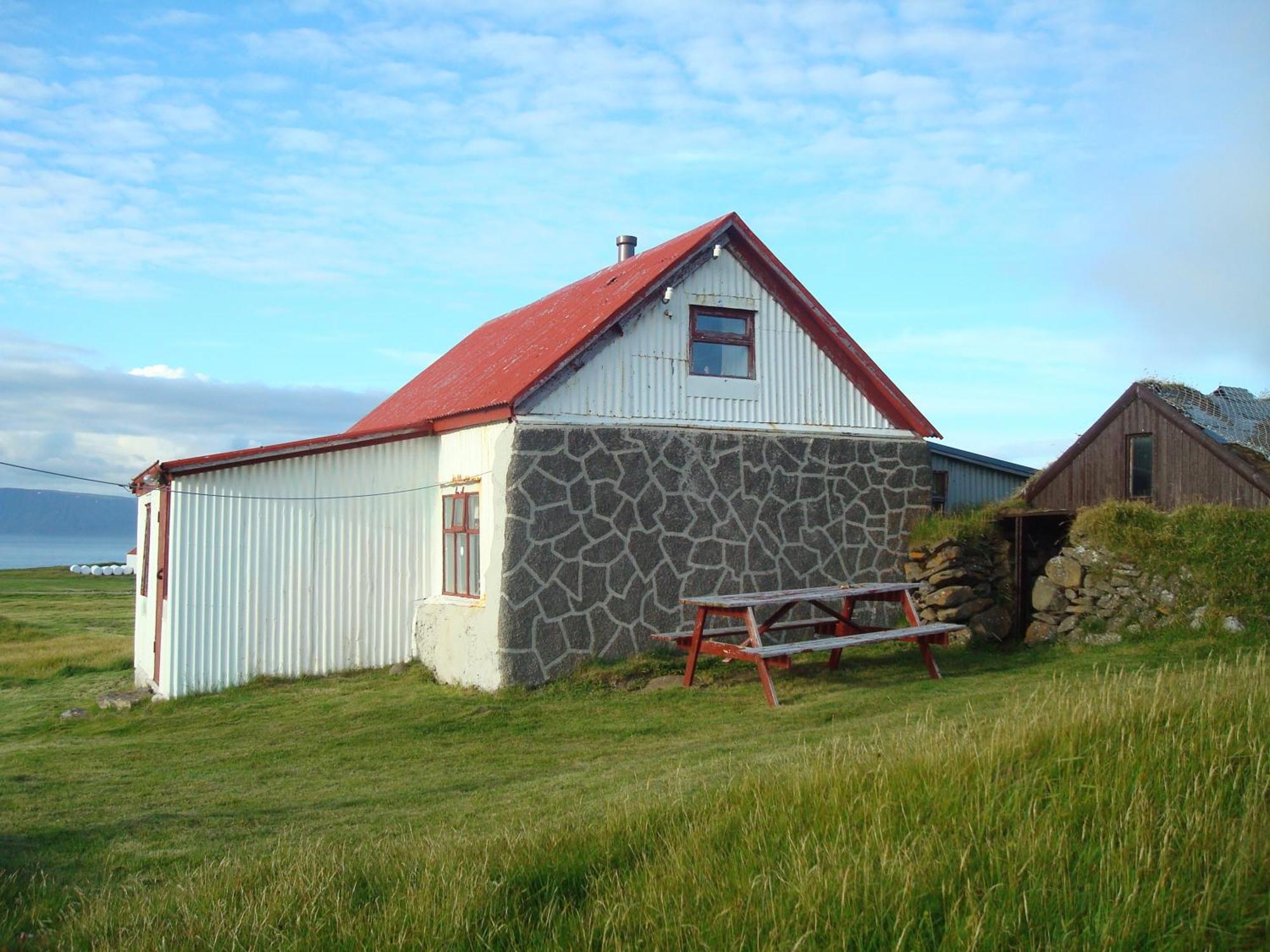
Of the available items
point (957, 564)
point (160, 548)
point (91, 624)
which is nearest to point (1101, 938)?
point (957, 564)

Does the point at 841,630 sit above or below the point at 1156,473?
below

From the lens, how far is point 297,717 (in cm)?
1315

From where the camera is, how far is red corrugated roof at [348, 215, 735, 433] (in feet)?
47.6

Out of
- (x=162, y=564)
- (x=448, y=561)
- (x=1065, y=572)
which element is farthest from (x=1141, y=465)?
(x=162, y=564)

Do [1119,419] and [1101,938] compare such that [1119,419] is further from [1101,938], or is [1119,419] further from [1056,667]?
[1101,938]

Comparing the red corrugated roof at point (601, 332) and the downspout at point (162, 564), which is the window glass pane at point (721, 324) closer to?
the red corrugated roof at point (601, 332)

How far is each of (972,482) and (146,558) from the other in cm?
1334

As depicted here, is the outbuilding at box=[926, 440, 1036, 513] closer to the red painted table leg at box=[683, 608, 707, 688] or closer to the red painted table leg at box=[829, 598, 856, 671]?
the red painted table leg at box=[829, 598, 856, 671]

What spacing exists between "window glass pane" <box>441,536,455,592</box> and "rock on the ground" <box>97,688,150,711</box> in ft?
13.3

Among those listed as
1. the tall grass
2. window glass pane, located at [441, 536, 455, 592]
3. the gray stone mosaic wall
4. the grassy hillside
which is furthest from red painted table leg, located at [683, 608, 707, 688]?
the tall grass

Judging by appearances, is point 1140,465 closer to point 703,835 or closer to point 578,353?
point 578,353

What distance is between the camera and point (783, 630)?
1534 centimetres

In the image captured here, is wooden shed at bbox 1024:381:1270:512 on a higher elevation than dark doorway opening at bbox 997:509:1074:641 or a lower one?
higher

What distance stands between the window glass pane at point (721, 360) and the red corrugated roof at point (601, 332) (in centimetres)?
99
